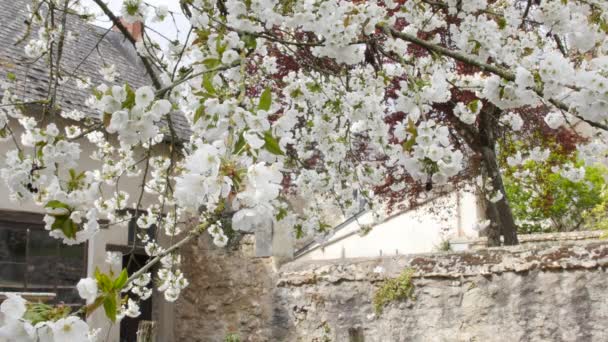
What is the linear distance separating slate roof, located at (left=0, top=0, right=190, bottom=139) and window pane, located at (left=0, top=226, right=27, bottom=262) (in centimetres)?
145

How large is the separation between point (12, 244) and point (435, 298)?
450 cm

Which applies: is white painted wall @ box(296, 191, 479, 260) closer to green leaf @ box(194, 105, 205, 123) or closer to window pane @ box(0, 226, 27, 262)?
window pane @ box(0, 226, 27, 262)

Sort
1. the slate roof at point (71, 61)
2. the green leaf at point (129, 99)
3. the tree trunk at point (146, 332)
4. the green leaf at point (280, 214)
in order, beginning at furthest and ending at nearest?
the slate roof at point (71, 61) → the tree trunk at point (146, 332) → the green leaf at point (280, 214) → the green leaf at point (129, 99)

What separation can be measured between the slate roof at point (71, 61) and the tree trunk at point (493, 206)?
354cm

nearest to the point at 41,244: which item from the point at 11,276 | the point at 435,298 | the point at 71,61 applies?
the point at 11,276

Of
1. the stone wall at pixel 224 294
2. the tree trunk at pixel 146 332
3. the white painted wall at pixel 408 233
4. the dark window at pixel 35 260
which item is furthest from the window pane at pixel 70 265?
the white painted wall at pixel 408 233

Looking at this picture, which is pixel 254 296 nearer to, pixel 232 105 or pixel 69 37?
pixel 69 37

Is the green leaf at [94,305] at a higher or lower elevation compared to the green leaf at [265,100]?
lower

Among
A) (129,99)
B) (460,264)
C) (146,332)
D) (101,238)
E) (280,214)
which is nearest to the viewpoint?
(129,99)

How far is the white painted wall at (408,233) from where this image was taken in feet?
35.6

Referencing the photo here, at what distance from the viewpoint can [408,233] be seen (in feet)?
36.9

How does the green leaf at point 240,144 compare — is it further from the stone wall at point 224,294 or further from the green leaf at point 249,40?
the stone wall at point 224,294

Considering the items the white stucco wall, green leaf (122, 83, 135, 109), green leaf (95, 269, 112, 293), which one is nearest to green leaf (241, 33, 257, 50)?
green leaf (122, 83, 135, 109)

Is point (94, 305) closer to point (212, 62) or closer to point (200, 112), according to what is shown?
point (200, 112)
